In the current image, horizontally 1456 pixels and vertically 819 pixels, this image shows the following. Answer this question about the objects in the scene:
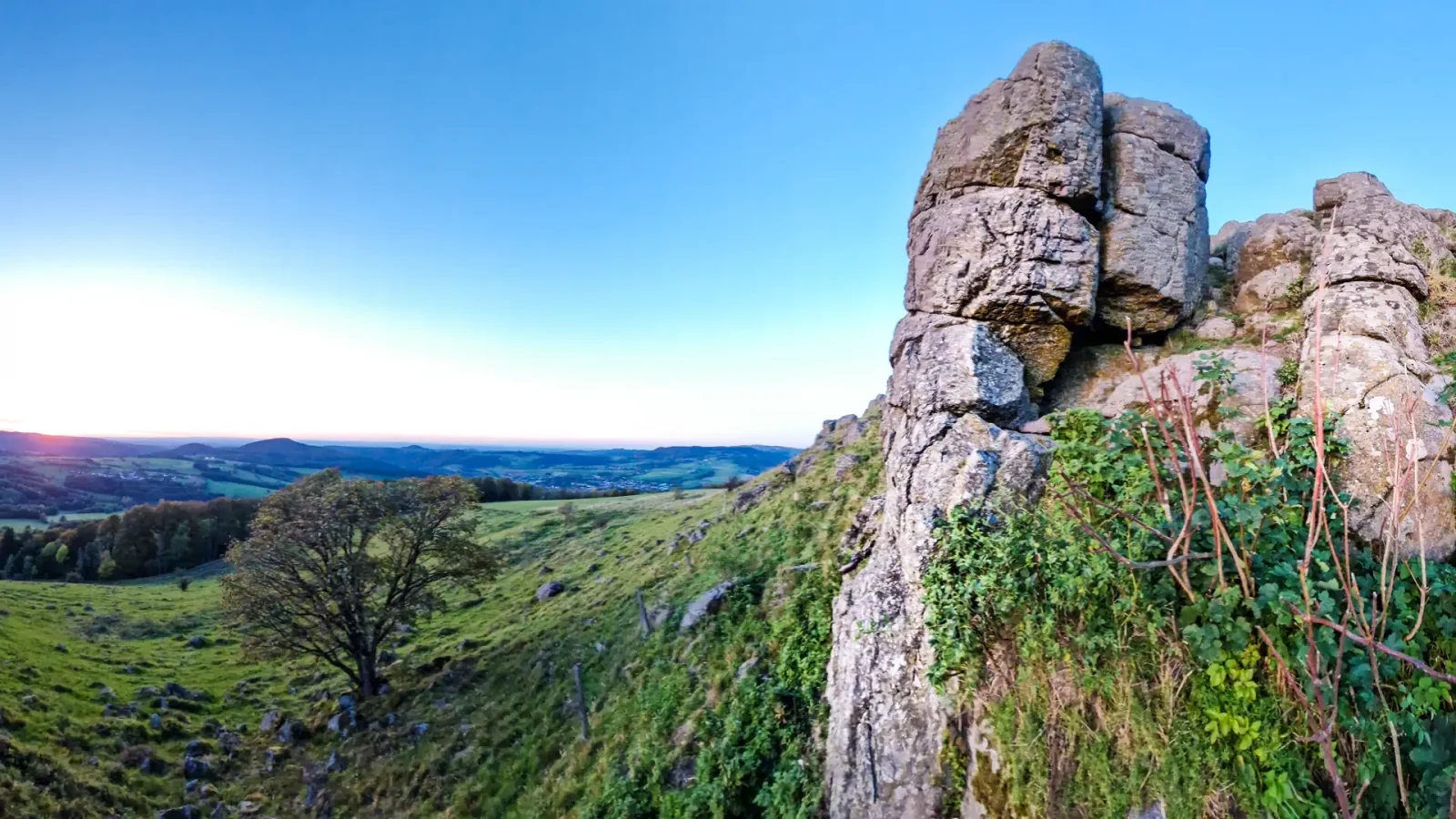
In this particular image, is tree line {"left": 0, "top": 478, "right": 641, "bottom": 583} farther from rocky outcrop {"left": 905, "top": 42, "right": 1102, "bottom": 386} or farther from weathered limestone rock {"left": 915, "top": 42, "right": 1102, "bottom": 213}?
weathered limestone rock {"left": 915, "top": 42, "right": 1102, "bottom": 213}

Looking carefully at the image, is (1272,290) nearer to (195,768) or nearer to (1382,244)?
(1382,244)

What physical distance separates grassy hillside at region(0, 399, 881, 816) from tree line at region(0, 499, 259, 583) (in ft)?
111

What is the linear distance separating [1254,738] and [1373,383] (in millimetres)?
5604

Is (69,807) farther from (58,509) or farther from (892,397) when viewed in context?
(58,509)

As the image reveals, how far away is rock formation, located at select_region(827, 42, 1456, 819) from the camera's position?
24.4 ft

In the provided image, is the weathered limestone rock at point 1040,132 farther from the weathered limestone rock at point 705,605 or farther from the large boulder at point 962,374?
the weathered limestone rock at point 705,605

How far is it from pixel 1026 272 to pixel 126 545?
3676 inches

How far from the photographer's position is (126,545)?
66000 mm

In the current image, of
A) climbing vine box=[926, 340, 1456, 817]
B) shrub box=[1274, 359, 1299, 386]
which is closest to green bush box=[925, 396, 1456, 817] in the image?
climbing vine box=[926, 340, 1456, 817]

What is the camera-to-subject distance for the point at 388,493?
1112 inches

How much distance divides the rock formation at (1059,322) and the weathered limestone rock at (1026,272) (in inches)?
1.3

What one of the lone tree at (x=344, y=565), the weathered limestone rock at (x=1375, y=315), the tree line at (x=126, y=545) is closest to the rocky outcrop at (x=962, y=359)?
the weathered limestone rock at (x=1375, y=315)

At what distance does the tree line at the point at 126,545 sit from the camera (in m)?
64.9

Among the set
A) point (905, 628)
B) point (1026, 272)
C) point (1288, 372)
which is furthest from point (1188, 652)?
point (1026, 272)
